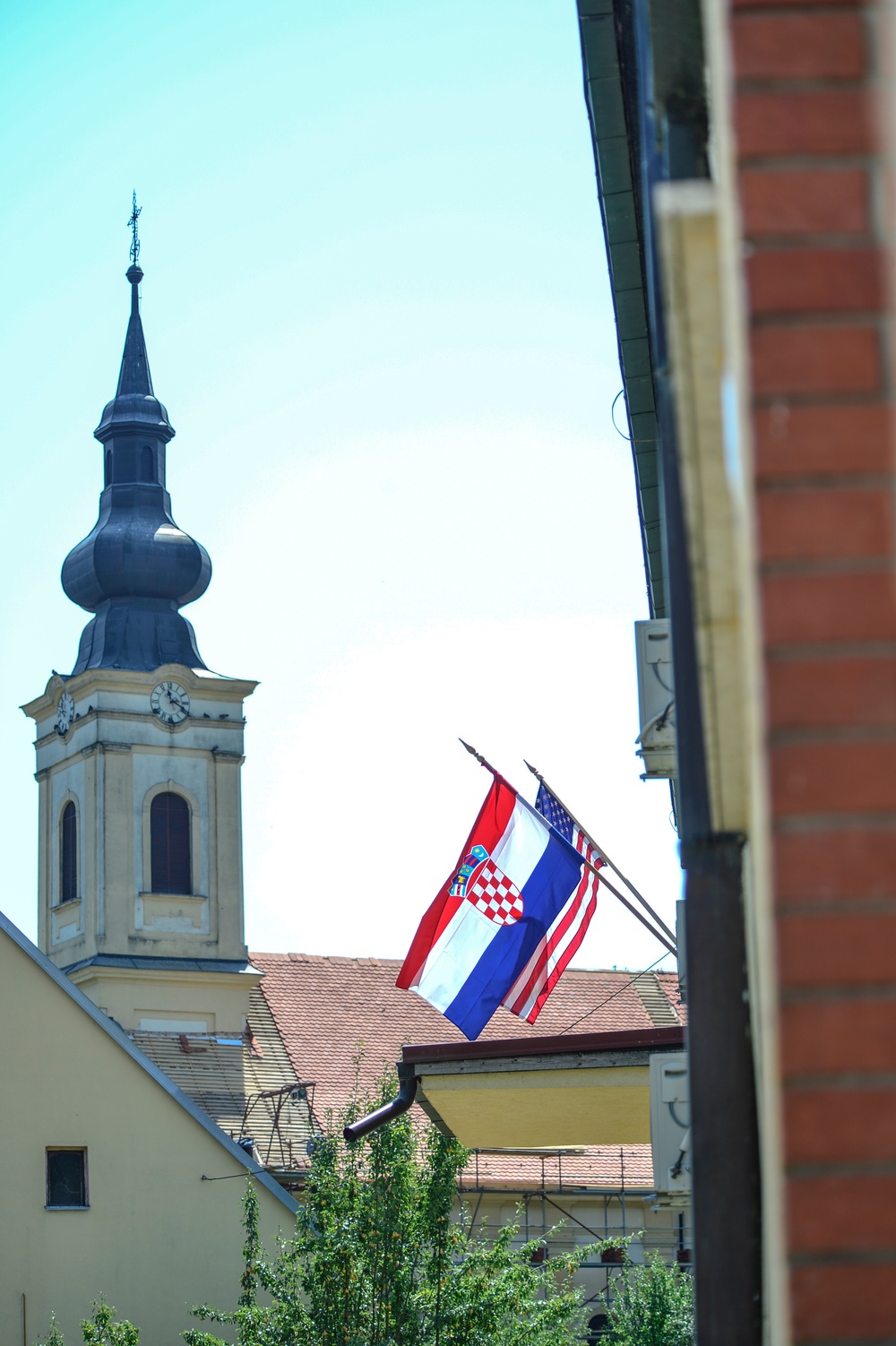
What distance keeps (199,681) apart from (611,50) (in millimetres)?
40562

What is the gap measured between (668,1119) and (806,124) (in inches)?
286

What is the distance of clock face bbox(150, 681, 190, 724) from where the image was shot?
47031 millimetres

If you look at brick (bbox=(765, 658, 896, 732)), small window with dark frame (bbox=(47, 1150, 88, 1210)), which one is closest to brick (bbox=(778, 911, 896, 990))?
brick (bbox=(765, 658, 896, 732))

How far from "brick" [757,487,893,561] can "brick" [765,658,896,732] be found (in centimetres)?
9

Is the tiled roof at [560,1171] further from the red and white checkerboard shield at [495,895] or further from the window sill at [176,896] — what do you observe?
the red and white checkerboard shield at [495,895]


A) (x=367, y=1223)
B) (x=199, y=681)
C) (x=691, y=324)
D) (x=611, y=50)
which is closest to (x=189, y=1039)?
(x=199, y=681)

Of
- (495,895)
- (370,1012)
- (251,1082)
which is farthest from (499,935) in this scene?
(370,1012)

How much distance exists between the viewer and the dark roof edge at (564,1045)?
1147 cm

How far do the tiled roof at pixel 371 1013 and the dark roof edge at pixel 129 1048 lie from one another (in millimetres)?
12511

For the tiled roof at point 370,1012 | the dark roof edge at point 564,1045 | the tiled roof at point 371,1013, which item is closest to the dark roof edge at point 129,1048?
the dark roof edge at point 564,1045

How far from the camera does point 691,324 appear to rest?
199cm

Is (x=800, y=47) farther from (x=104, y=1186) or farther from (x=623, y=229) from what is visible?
(x=104, y=1186)

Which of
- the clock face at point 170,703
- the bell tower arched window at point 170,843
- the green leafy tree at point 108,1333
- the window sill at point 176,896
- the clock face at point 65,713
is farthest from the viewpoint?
the clock face at point 65,713

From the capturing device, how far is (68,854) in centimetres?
4669
